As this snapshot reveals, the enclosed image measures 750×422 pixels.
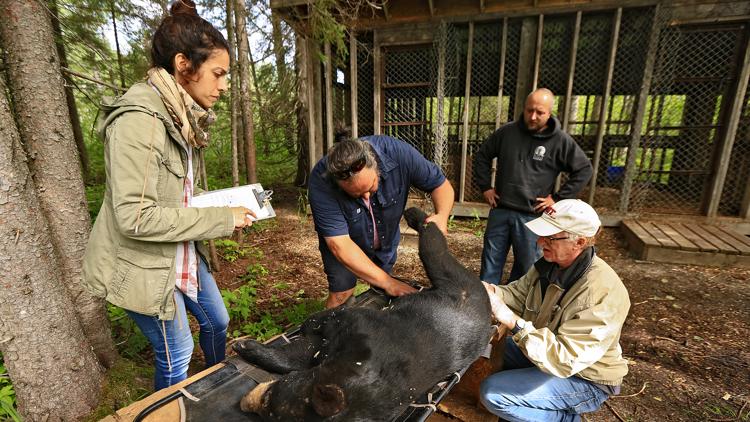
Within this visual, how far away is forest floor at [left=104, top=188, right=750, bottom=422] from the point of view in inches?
111

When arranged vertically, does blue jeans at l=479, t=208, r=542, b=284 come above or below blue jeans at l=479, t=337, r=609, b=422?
above

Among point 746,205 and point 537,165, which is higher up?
point 537,165

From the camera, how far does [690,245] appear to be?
5402 millimetres

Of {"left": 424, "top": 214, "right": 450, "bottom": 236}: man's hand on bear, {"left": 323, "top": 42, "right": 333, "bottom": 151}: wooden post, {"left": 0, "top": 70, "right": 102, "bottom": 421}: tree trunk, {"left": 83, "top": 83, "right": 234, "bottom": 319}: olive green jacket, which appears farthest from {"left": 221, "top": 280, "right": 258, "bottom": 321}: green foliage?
{"left": 323, "top": 42, "right": 333, "bottom": 151}: wooden post

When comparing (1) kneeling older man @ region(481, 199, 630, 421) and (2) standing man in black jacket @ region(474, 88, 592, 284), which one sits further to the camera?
(2) standing man in black jacket @ region(474, 88, 592, 284)

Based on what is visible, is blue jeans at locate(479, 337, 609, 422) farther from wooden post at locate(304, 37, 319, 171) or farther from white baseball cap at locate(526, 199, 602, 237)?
wooden post at locate(304, 37, 319, 171)

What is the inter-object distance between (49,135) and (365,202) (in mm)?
2126

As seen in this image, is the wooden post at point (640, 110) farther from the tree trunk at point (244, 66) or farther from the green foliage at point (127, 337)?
the green foliage at point (127, 337)

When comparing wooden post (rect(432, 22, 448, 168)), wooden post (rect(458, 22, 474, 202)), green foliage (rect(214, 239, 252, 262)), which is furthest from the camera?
wooden post (rect(432, 22, 448, 168))

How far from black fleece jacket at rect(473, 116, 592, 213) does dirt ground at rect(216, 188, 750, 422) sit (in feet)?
5.65

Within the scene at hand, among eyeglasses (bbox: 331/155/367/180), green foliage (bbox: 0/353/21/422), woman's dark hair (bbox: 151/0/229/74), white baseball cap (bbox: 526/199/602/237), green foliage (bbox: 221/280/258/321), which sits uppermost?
woman's dark hair (bbox: 151/0/229/74)

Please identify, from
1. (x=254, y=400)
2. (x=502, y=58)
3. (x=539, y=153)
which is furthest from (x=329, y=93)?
(x=254, y=400)

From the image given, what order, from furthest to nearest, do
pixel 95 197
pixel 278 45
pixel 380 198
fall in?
pixel 278 45, pixel 95 197, pixel 380 198

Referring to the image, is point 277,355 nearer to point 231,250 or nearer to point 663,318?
point 231,250
